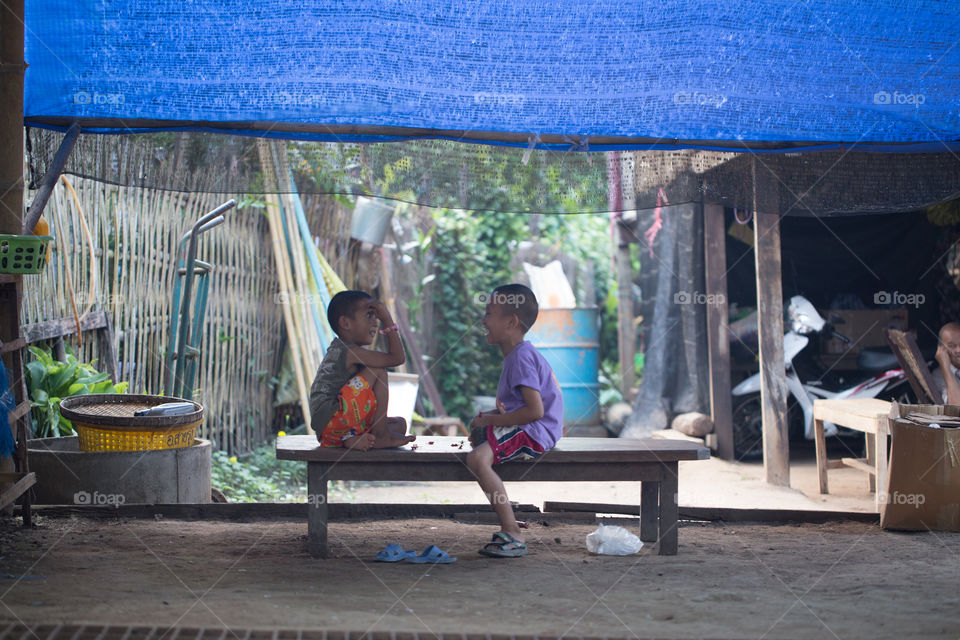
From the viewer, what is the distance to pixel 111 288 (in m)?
5.88

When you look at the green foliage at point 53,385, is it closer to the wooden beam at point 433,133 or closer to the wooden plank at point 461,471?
the wooden beam at point 433,133

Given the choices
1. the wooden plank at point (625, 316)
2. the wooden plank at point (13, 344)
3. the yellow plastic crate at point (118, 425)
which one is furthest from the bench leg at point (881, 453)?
the wooden plank at point (625, 316)

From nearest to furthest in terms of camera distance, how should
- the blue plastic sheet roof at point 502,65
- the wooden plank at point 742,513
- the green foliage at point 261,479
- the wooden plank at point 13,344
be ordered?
the blue plastic sheet roof at point 502,65, the wooden plank at point 13,344, the wooden plank at point 742,513, the green foliage at point 261,479

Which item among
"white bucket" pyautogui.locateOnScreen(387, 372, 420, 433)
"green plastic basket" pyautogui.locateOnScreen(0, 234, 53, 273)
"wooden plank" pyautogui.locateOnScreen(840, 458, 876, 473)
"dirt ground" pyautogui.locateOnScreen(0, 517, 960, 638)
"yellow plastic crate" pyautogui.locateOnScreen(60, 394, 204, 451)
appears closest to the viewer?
"dirt ground" pyautogui.locateOnScreen(0, 517, 960, 638)

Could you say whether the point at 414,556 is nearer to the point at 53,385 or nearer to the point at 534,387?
the point at 534,387

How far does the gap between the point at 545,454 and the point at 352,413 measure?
92cm

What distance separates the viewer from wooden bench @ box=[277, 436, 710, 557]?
3.99 metres

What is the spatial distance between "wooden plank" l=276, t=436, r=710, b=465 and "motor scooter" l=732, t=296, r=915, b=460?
4.23m

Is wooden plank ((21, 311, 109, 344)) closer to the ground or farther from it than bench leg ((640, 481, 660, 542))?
farther from it

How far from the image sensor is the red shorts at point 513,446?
160 inches

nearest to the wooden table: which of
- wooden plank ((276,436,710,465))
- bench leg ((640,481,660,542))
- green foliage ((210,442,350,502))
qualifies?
bench leg ((640,481,660,542))

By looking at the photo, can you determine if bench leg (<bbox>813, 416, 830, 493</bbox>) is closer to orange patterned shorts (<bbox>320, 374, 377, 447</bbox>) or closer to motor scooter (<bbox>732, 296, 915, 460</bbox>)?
motor scooter (<bbox>732, 296, 915, 460</bbox>)

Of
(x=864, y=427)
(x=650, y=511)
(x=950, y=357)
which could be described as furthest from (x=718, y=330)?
(x=650, y=511)

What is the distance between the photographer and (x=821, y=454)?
696 centimetres
